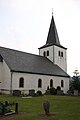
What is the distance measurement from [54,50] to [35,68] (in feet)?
33.6

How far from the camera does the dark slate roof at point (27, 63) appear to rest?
1280 inches

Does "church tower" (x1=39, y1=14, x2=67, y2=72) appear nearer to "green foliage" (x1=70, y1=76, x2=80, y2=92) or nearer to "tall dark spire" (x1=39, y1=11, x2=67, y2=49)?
"tall dark spire" (x1=39, y1=11, x2=67, y2=49)

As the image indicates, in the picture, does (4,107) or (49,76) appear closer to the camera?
(4,107)

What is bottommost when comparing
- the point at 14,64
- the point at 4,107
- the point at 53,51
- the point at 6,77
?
the point at 4,107

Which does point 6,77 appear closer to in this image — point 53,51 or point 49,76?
point 49,76

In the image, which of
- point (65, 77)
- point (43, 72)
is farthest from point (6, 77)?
point (65, 77)

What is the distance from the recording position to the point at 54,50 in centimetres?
4456

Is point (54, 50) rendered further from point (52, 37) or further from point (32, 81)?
point (32, 81)

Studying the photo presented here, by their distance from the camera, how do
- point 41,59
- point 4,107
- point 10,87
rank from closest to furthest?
point 4,107 → point 10,87 → point 41,59

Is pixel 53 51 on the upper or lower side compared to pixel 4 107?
upper

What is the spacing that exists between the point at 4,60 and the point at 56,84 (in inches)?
503

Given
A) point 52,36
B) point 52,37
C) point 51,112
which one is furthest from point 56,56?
point 51,112

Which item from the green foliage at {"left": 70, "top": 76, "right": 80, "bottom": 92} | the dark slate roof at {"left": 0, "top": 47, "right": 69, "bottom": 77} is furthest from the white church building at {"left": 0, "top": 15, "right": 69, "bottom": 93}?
the green foliage at {"left": 70, "top": 76, "right": 80, "bottom": 92}

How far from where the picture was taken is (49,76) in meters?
37.5
